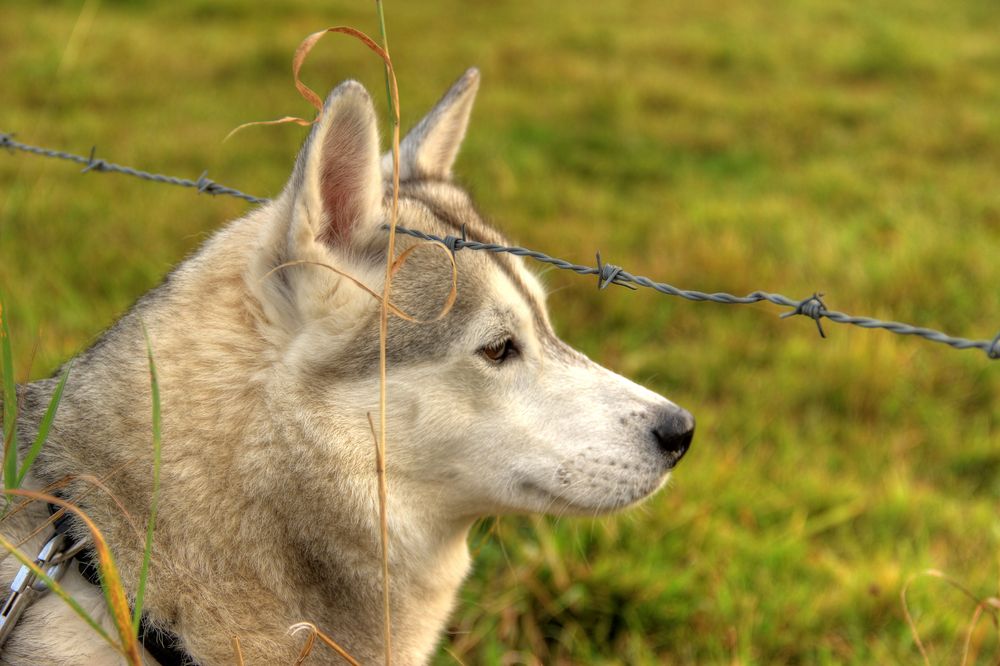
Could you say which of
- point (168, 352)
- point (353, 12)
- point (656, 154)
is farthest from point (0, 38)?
point (168, 352)

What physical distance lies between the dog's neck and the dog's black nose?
0.58 meters

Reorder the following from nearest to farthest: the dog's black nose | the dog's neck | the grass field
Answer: the dog's neck → the dog's black nose → the grass field

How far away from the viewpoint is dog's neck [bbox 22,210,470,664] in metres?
2.17

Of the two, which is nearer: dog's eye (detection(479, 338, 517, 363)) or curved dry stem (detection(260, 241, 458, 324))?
curved dry stem (detection(260, 241, 458, 324))

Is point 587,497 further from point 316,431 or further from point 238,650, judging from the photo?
point 238,650

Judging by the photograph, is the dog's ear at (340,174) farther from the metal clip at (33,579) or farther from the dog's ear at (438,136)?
the metal clip at (33,579)

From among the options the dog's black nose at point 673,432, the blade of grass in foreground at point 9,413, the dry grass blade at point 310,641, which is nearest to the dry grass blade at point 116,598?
the blade of grass in foreground at point 9,413

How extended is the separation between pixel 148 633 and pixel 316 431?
0.56 m

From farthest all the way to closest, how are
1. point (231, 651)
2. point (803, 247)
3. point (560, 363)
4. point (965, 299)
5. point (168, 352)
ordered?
point (803, 247), point (965, 299), point (560, 363), point (168, 352), point (231, 651)

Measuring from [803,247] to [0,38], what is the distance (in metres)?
7.63

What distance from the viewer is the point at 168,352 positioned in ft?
7.59

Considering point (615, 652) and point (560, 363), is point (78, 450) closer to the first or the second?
point (560, 363)

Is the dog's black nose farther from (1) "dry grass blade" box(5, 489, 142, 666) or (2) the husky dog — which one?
(1) "dry grass blade" box(5, 489, 142, 666)

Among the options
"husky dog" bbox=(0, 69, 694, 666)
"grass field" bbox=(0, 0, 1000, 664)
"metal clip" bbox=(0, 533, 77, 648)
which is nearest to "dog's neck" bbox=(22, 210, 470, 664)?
"husky dog" bbox=(0, 69, 694, 666)
